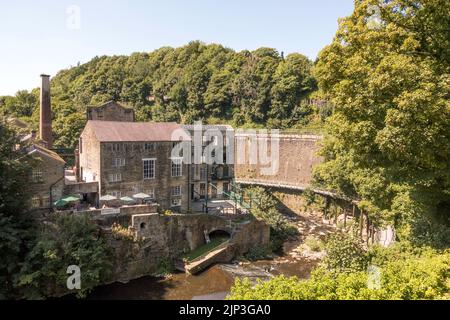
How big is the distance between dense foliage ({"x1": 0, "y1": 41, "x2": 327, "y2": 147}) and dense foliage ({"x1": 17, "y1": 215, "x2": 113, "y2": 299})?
131 feet

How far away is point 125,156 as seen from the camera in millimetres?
32656

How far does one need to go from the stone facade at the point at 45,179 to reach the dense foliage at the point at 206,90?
3349cm

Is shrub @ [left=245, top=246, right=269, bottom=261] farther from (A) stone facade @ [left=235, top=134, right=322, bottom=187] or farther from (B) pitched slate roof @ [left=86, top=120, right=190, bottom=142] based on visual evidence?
(A) stone facade @ [left=235, top=134, right=322, bottom=187]

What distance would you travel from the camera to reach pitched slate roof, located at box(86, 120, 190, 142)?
3200 cm

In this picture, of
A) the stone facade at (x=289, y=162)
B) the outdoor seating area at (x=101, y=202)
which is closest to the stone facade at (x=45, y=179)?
the outdoor seating area at (x=101, y=202)

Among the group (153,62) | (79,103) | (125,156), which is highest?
(153,62)

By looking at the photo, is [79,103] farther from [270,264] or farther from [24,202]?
[270,264]

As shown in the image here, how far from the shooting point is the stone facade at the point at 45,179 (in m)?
28.7

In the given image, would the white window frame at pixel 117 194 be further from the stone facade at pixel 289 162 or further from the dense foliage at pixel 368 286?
the stone facade at pixel 289 162

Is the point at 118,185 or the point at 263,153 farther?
the point at 263,153
